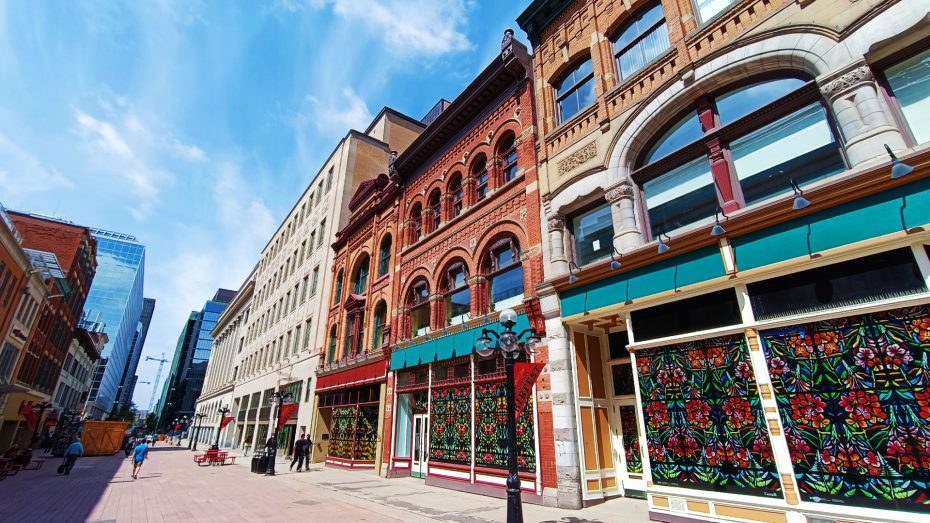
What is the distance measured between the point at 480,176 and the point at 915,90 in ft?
39.5

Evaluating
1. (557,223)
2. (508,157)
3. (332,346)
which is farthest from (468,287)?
(332,346)

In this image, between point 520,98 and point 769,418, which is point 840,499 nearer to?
point 769,418

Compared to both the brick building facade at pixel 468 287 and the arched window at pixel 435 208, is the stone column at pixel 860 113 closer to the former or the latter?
the brick building facade at pixel 468 287

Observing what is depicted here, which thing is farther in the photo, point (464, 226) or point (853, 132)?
point (464, 226)

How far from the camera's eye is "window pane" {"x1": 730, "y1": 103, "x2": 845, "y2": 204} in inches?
304

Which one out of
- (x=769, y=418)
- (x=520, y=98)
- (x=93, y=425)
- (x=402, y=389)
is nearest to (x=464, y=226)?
(x=520, y=98)

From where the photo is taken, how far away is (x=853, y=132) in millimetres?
7109

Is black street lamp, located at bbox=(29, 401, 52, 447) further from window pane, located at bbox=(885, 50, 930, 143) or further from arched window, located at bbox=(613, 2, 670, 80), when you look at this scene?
window pane, located at bbox=(885, 50, 930, 143)

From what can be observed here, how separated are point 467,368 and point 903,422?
1017 cm

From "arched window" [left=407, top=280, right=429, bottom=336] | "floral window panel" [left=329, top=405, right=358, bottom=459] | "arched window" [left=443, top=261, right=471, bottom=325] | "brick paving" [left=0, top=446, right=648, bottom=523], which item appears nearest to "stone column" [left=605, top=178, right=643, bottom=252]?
"brick paving" [left=0, top=446, right=648, bottom=523]

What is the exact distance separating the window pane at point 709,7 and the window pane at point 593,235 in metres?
5.02

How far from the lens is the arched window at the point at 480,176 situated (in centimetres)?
1646

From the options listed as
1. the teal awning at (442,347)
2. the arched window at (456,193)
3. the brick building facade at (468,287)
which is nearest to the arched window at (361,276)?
the brick building facade at (468,287)

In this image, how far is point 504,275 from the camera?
13.9 m
